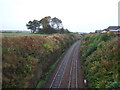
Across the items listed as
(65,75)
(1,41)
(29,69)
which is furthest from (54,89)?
(1,41)

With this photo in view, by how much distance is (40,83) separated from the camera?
20594 millimetres

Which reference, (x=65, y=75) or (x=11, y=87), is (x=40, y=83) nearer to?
(x=65, y=75)

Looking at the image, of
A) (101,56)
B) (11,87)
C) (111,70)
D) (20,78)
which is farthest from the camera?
(101,56)

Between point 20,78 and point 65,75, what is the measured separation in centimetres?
1009

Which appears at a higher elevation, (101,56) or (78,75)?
(101,56)

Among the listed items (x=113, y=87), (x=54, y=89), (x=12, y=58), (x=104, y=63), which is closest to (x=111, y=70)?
(x=104, y=63)

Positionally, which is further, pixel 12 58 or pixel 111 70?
pixel 111 70

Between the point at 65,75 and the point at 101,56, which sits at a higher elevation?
the point at 101,56

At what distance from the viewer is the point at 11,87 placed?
13.8 meters

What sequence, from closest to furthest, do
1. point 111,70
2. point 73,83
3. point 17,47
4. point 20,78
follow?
point 20,78 → point 111,70 → point 17,47 → point 73,83

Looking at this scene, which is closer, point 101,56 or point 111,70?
point 111,70

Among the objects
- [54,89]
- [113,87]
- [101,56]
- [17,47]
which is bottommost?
[54,89]

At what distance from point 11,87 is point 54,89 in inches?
253

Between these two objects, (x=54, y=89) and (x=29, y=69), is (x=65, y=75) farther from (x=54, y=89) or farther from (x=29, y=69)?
(x=29, y=69)
